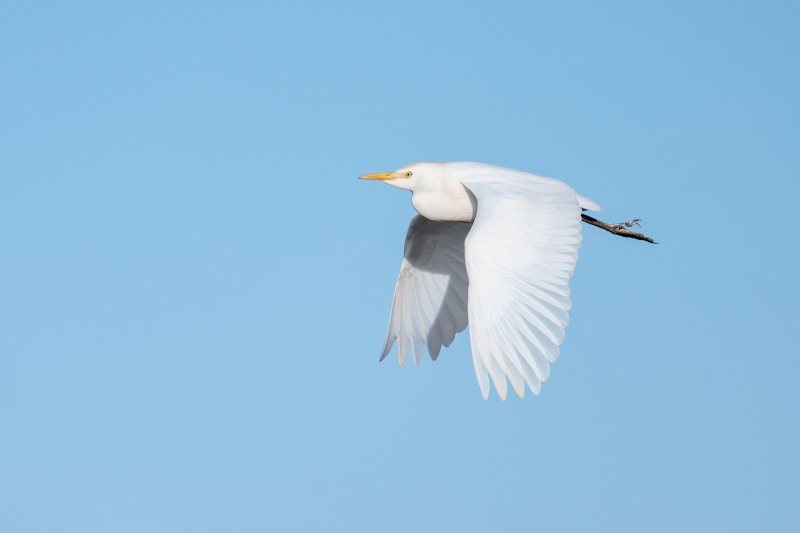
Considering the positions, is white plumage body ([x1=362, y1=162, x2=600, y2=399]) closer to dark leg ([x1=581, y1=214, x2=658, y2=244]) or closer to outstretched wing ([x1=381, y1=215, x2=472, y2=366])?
outstretched wing ([x1=381, y1=215, x2=472, y2=366])

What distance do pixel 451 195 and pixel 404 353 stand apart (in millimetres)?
3068

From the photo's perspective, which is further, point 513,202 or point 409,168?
point 409,168

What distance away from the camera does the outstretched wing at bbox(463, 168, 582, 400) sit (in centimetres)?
1234

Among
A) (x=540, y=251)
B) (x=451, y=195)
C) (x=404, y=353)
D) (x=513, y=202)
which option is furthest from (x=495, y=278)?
(x=404, y=353)

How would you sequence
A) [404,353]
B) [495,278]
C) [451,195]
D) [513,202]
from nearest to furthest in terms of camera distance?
[495,278]
[513,202]
[451,195]
[404,353]

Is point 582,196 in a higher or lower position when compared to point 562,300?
higher

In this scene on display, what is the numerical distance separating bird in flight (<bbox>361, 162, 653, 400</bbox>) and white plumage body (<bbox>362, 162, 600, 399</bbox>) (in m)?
0.01

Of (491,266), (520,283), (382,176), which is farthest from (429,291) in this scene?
(520,283)

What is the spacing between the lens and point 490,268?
43.2 ft

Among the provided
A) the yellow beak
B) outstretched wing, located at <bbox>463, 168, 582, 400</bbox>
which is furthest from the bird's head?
outstretched wing, located at <bbox>463, 168, 582, 400</bbox>

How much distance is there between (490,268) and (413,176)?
4.14m

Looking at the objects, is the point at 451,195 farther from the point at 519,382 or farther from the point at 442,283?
the point at 519,382

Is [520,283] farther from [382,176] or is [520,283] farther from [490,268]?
[382,176]

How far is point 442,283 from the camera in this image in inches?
739
